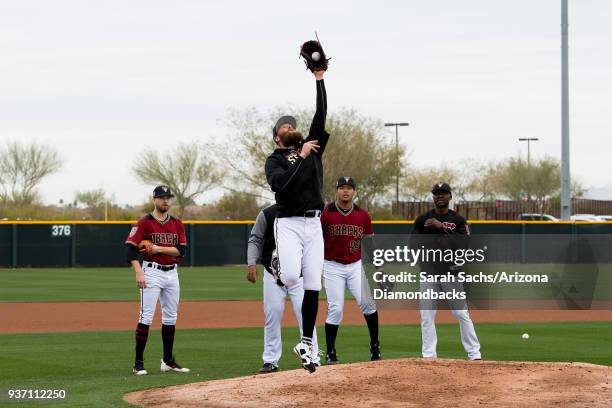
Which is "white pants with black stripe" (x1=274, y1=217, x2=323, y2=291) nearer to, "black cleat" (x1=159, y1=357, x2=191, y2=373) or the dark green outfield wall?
"black cleat" (x1=159, y1=357, x2=191, y2=373)

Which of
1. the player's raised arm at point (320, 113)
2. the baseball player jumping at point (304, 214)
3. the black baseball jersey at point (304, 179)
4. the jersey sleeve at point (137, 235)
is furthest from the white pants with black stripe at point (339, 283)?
the player's raised arm at point (320, 113)

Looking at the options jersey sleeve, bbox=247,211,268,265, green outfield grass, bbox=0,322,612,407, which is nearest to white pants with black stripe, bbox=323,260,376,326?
green outfield grass, bbox=0,322,612,407

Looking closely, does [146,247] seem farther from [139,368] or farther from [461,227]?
[461,227]

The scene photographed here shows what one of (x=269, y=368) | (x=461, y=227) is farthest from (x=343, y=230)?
(x=269, y=368)

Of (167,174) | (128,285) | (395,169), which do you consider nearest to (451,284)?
(128,285)

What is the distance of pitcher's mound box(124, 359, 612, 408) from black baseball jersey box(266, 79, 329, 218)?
1420 millimetres

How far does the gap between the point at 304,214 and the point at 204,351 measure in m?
5.10

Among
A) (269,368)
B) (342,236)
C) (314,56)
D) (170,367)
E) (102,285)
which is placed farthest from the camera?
(102,285)

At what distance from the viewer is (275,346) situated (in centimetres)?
1091

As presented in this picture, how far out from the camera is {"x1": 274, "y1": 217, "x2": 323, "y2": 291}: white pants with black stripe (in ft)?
28.1

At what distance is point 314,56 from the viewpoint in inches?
330

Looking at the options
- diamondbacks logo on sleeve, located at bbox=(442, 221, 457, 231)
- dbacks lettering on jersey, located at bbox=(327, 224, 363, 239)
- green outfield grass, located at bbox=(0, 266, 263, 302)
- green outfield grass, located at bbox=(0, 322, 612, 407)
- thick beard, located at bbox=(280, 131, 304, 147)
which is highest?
thick beard, located at bbox=(280, 131, 304, 147)

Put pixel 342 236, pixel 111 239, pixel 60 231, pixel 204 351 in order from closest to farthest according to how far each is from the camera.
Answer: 1. pixel 342 236
2. pixel 204 351
3. pixel 60 231
4. pixel 111 239

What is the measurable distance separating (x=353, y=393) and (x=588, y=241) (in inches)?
1264
